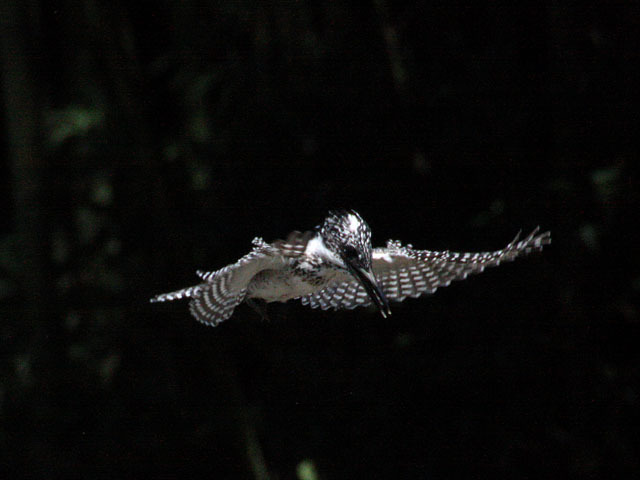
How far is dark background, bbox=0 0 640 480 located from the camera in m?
2.71

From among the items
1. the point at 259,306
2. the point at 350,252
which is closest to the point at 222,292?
the point at 259,306

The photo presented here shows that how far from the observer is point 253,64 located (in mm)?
2906

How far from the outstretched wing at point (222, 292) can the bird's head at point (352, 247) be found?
11cm

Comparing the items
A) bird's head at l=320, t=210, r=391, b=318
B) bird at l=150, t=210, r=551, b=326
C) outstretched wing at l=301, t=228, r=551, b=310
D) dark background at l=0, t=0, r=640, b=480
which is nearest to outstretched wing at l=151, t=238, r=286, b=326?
bird at l=150, t=210, r=551, b=326

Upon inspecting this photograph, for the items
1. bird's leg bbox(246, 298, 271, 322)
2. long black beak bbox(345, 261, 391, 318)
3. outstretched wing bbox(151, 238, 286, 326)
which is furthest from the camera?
bird's leg bbox(246, 298, 271, 322)

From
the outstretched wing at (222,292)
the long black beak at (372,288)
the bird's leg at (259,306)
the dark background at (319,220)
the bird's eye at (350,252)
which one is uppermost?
the dark background at (319,220)

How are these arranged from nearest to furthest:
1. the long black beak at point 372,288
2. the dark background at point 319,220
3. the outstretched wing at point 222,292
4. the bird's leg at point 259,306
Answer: the long black beak at point 372,288, the outstretched wing at point 222,292, the bird's leg at point 259,306, the dark background at point 319,220

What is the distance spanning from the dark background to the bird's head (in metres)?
0.97

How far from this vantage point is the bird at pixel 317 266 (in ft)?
4.73

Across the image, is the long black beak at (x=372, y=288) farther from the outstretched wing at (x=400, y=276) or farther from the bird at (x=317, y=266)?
the outstretched wing at (x=400, y=276)

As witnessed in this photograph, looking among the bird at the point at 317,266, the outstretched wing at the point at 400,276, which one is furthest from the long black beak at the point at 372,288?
the outstretched wing at the point at 400,276

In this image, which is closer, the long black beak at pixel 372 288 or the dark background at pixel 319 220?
the long black beak at pixel 372 288

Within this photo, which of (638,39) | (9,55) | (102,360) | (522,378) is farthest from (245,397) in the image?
(638,39)

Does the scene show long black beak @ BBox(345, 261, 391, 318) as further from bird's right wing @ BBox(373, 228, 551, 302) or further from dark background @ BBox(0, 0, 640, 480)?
dark background @ BBox(0, 0, 640, 480)
